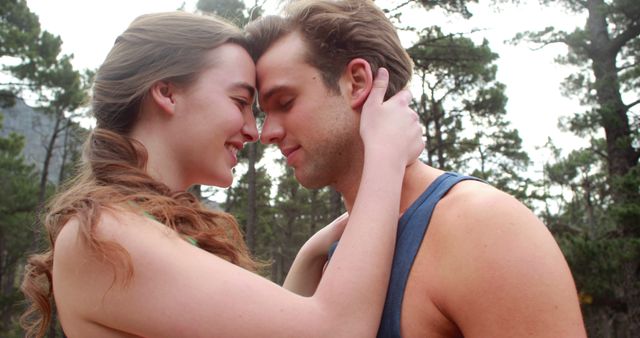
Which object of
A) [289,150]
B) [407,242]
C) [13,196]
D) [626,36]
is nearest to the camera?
[407,242]

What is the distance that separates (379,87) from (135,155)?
979 millimetres

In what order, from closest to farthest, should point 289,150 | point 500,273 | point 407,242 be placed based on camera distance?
point 500,273 < point 407,242 < point 289,150

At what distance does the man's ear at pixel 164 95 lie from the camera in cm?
207

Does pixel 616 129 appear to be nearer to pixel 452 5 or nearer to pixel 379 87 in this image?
pixel 452 5

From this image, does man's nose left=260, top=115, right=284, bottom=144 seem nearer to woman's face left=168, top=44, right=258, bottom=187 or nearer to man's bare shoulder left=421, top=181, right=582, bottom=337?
woman's face left=168, top=44, right=258, bottom=187

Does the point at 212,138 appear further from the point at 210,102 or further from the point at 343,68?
the point at 343,68

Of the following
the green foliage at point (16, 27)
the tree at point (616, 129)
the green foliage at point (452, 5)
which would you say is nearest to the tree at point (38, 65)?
the green foliage at point (16, 27)

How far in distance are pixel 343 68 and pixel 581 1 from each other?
13.5m

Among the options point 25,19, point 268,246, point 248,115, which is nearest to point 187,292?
point 248,115

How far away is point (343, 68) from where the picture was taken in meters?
2.31

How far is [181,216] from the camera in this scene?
1.87 metres

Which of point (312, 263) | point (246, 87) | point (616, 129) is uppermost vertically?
point (616, 129)

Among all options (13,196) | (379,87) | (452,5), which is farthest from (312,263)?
(13,196)

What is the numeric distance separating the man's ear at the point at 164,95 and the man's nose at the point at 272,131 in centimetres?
48
